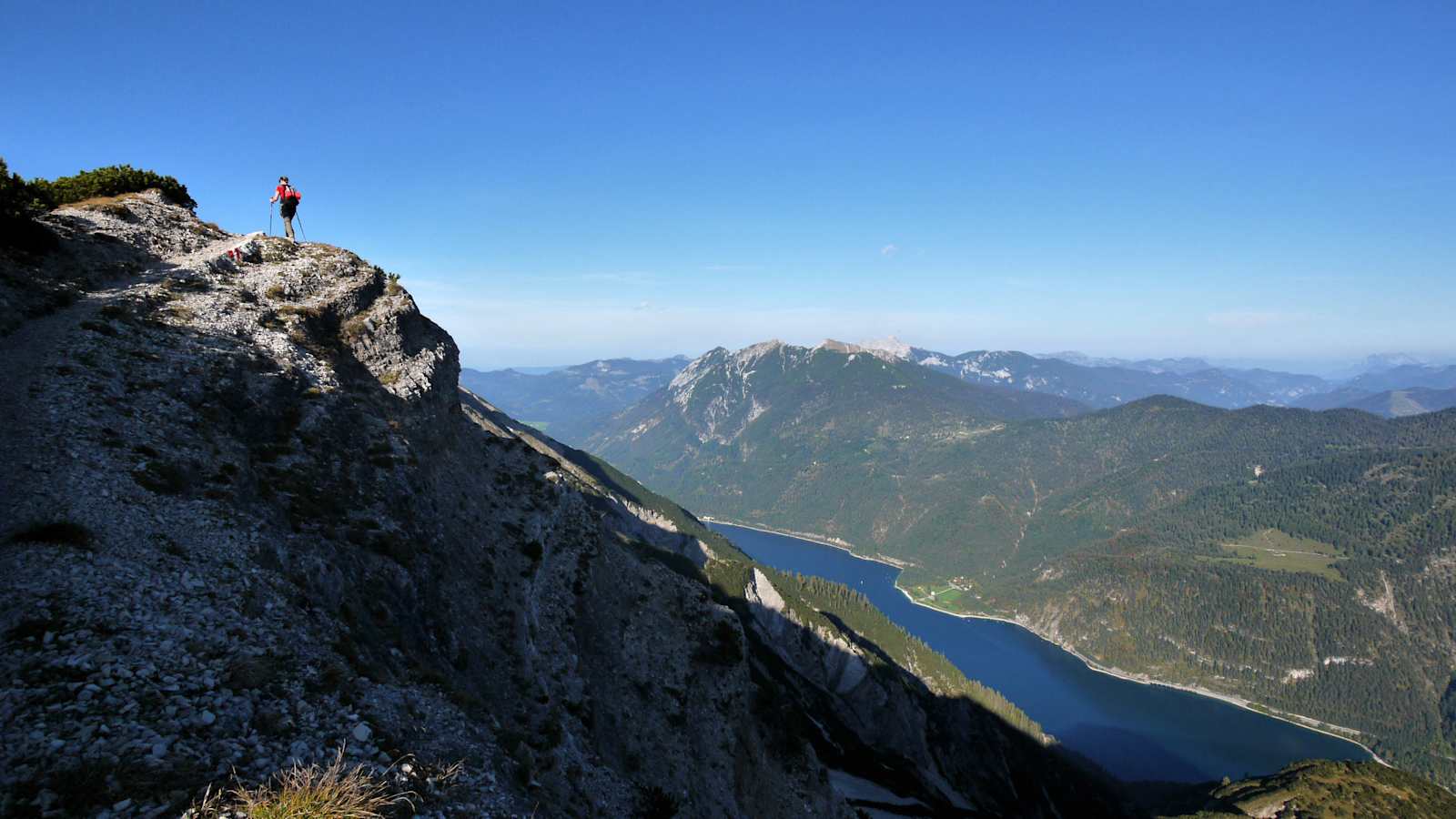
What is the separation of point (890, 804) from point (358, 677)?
8526 cm

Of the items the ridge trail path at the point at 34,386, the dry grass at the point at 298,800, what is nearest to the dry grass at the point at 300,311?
the ridge trail path at the point at 34,386

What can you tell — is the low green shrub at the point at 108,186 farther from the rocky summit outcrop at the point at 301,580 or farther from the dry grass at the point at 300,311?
the dry grass at the point at 300,311

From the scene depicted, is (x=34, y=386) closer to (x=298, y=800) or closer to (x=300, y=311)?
(x=300, y=311)

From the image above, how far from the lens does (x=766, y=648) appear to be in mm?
111000

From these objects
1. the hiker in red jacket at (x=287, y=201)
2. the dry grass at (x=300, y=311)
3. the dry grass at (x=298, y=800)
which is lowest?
the dry grass at (x=298, y=800)

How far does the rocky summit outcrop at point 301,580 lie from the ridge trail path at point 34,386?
91 mm

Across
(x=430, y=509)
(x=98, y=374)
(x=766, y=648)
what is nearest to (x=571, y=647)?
(x=430, y=509)

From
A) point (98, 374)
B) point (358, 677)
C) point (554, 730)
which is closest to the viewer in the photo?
point (358, 677)

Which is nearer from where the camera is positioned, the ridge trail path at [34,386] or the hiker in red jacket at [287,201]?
the ridge trail path at [34,386]

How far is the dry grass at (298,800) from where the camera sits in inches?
371

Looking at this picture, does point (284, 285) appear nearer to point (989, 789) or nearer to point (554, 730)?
point (554, 730)

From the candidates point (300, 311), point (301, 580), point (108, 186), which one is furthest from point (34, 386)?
point (108, 186)

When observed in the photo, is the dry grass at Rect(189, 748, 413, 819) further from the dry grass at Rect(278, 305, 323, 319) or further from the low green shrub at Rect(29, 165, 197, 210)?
the low green shrub at Rect(29, 165, 197, 210)

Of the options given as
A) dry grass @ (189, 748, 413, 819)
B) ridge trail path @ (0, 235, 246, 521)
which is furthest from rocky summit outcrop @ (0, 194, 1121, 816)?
dry grass @ (189, 748, 413, 819)
